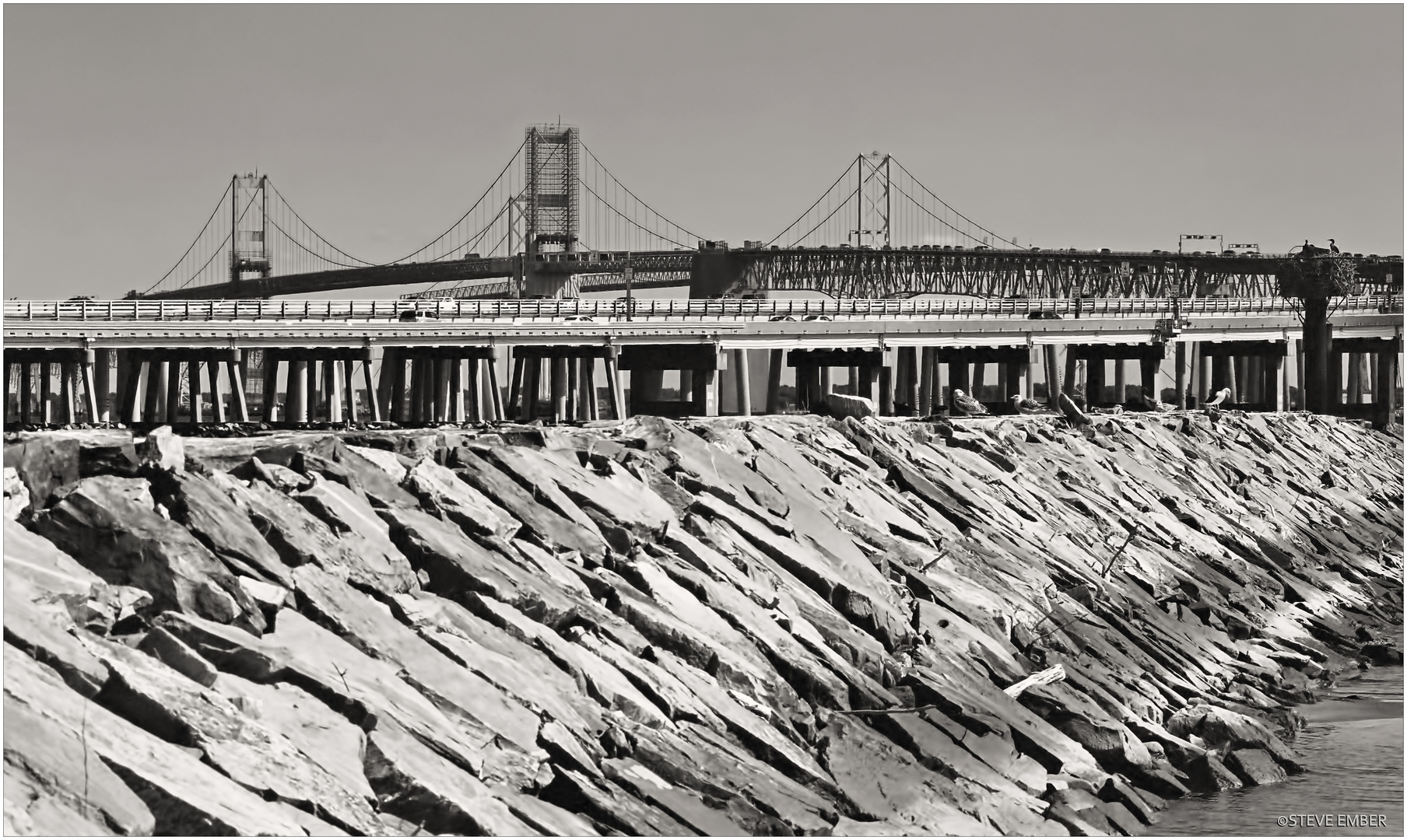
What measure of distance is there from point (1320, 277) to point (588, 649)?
81.0 m

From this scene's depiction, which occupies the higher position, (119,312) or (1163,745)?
(119,312)

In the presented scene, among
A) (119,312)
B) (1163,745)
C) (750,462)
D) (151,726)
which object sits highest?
(119,312)

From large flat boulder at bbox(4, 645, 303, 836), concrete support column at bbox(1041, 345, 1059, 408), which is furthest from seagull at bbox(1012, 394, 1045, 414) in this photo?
large flat boulder at bbox(4, 645, 303, 836)

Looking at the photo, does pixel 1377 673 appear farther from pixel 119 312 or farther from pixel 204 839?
pixel 119 312

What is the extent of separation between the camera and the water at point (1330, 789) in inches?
992

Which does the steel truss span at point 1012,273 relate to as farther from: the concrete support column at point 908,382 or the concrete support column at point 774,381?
Answer: the concrete support column at point 774,381

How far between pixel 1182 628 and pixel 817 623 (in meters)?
11.9

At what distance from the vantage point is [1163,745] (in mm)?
27875

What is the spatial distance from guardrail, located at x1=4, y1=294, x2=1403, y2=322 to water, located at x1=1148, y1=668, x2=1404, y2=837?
130ft

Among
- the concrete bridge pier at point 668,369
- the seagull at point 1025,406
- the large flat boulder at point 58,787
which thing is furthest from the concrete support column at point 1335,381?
the large flat boulder at point 58,787

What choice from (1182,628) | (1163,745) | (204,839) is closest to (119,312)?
(1182,628)

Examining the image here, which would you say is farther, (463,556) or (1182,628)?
(1182,628)

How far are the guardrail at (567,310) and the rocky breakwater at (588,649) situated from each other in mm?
29240

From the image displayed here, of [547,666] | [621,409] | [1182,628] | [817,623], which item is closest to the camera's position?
[547,666]
